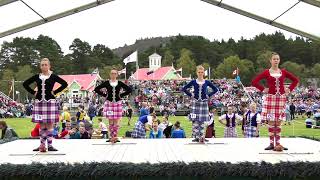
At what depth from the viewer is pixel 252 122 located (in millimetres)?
13633

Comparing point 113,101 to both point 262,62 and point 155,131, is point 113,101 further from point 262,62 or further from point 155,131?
point 262,62

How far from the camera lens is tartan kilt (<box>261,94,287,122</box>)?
953cm

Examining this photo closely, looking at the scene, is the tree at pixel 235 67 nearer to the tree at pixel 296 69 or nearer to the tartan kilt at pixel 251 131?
the tree at pixel 296 69

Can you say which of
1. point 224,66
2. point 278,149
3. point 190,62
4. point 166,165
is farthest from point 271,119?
point 190,62

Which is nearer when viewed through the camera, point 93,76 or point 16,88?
point 16,88

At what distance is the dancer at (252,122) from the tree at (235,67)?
308ft

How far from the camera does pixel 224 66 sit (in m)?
113

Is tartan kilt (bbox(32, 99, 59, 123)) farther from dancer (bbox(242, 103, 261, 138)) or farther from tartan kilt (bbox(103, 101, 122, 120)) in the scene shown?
dancer (bbox(242, 103, 261, 138))

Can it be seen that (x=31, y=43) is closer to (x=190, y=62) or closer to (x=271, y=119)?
(x=190, y=62)

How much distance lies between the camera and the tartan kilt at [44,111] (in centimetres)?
958

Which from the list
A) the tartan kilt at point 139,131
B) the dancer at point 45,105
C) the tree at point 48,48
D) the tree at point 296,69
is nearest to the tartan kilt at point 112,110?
the dancer at point 45,105

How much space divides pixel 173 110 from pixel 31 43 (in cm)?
7565

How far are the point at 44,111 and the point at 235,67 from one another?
100766 millimetres

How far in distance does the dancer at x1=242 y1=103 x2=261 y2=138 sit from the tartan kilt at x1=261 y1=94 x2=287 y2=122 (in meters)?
3.66
